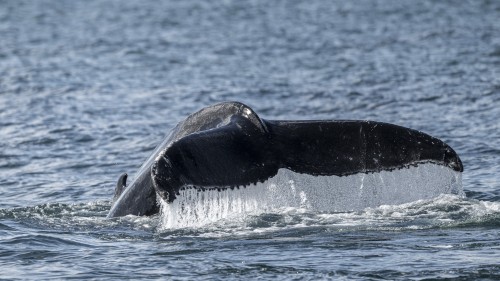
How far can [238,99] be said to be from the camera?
19.6m

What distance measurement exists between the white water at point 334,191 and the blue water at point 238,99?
22 centimetres

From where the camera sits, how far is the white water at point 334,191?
9148 mm

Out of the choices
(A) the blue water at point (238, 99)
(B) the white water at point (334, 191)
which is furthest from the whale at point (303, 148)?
(A) the blue water at point (238, 99)

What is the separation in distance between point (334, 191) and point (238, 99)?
10.2m

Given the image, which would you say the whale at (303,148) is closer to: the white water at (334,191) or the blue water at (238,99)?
the white water at (334,191)

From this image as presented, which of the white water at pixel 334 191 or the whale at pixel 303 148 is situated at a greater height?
the whale at pixel 303 148

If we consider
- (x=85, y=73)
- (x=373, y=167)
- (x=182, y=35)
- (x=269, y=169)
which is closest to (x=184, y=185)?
(x=269, y=169)

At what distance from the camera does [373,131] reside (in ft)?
31.1

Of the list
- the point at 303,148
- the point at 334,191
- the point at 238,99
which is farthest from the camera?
the point at 238,99

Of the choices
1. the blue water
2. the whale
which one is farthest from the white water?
the blue water

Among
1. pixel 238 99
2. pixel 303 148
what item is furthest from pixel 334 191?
pixel 238 99

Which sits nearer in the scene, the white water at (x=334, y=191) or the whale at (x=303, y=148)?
the white water at (x=334, y=191)

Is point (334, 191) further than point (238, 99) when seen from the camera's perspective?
No

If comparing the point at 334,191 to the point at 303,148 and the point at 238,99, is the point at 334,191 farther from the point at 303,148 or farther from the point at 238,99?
the point at 238,99
